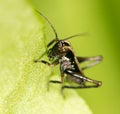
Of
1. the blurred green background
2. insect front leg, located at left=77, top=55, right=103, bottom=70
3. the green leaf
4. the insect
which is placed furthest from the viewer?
insect front leg, located at left=77, top=55, right=103, bottom=70

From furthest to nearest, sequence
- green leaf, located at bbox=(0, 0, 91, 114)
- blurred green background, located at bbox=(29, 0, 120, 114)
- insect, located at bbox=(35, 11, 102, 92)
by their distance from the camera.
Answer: insect, located at bbox=(35, 11, 102, 92)
blurred green background, located at bbox=(29, 0, 120, 114)
green leaf, located at bbox=(0, 0, 91, 114)

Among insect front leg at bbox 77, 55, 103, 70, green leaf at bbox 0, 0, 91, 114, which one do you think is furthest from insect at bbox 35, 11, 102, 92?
green leaf at bbox 0, 0, 91, 114

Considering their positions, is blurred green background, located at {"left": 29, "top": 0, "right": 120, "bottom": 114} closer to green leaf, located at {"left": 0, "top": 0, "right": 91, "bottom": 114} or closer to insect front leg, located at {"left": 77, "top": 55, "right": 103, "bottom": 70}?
insect front leg, located at {"left": 77, "top": 55, "right": 103, "bottom": 70}

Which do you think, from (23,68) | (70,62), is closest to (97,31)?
(70,62)

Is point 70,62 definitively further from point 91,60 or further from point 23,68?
point 23,68

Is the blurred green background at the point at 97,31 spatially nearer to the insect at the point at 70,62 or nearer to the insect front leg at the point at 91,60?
the insect at the point at 70,62

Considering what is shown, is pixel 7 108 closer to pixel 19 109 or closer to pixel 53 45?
pixel 19 109

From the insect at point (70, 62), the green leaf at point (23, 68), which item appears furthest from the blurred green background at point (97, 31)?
the green leaf at point (23, 68)
